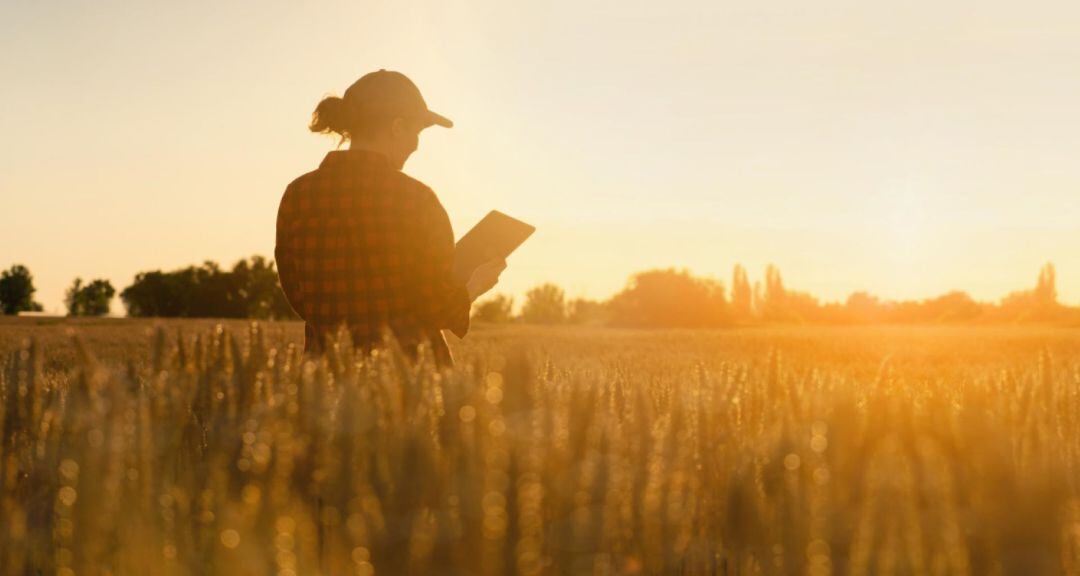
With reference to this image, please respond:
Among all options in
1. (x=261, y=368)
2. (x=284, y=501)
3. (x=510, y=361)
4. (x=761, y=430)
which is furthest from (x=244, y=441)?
(x=761, y=430)

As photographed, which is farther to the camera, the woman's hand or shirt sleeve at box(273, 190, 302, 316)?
the woman's hand

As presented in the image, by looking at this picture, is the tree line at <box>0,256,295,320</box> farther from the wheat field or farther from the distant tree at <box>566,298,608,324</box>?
the wheat field

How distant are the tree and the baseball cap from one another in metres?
108

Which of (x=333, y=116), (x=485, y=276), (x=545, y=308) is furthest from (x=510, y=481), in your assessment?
(x=545, y=308)

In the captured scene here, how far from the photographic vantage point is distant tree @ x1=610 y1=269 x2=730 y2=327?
207 feet

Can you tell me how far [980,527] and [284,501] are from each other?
1217 millimetres

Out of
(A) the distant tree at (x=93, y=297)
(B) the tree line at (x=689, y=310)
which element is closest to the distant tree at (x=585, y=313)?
(B) the tree line at (x=689, y=310)

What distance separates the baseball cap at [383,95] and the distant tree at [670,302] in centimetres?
5502

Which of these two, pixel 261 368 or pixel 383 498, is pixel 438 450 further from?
pixel 261 368

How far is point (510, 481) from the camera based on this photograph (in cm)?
155

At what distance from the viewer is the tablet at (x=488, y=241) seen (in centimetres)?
562

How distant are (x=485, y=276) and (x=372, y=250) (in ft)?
2.61

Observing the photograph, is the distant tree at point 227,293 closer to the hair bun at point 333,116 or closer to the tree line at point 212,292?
the tree line at point 212,292

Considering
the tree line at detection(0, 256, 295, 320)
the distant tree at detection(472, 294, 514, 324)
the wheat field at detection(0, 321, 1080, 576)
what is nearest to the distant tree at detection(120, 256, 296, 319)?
the tree line at detection(0, 256, 295, 320)
